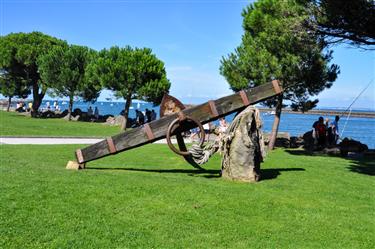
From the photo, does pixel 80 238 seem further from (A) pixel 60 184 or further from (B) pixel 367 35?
(B) pixel 367 35

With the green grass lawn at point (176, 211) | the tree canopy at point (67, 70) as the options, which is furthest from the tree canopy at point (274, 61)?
the tree canopy at point (67, 70)

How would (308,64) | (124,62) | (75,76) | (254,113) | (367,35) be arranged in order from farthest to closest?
1. (75,76)
2. (124,62)
3. (308,64)
4. (367,35)
5. (254,113)

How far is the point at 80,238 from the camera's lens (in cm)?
565

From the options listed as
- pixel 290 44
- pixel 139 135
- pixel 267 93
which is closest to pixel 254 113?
pixel 267 93

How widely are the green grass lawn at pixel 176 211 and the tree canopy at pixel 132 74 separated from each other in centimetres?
2391

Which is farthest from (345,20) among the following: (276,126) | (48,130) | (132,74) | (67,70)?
(67,70)

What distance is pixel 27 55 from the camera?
44.6 metres

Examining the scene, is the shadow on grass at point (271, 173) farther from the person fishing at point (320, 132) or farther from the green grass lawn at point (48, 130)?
the green grass lawn at point (48, 130)

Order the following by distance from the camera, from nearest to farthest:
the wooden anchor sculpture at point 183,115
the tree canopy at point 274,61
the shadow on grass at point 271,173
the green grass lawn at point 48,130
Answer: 1. the wooden anchor sculpture at point 183,115
2. the shadow on grass at point 271,173
3. the tree canopy at point 274,61
4. the green grass lawn at point 48,130

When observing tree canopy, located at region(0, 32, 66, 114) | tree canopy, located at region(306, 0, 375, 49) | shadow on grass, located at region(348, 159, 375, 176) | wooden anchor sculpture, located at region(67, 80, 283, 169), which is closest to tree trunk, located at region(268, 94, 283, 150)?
shadow on grass, located at region(348, 159, 375, 176)

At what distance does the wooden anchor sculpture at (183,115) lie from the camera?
984 cm

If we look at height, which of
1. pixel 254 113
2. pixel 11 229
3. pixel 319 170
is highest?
pixel 254 113

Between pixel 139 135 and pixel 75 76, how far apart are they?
32.9 meters

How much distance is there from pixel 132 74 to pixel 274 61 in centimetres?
1678
